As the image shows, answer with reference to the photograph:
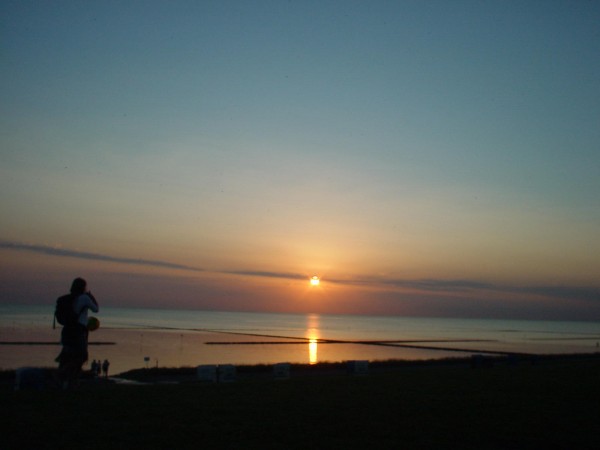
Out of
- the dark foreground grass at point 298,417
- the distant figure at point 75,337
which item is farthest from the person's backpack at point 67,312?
the dark foreground grass at point 298,417

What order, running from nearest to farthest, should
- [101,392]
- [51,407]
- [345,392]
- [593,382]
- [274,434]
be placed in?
1. [274,434]
2. [51,407]
3. [101,392]
4. [345,392]
5. [593,382]

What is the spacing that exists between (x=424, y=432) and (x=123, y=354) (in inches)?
2135

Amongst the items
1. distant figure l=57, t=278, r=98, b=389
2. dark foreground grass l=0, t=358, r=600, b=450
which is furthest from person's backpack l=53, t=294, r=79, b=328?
dark foreground grass l=0, t=358, r=600, b=450

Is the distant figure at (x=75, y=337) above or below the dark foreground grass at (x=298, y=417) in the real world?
above

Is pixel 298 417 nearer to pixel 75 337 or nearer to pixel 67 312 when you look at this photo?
pixel 75 337

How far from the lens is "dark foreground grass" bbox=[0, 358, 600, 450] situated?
6.64 m

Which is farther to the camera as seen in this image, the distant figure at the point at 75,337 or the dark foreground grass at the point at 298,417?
the distant figure at the point at 75,337

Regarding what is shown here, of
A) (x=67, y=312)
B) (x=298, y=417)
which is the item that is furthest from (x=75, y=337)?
(x=298, y=417)

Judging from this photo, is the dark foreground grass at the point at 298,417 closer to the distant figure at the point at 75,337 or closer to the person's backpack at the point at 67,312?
the distant figure at the point at 75,337

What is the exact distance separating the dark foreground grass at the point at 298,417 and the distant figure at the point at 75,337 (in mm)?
495

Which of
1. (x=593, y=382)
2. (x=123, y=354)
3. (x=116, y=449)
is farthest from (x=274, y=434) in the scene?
(x=123, y=354)

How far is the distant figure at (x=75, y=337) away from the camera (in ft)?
33.8

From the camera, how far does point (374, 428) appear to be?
754 cm

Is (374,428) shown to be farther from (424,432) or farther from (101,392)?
(101,392)
